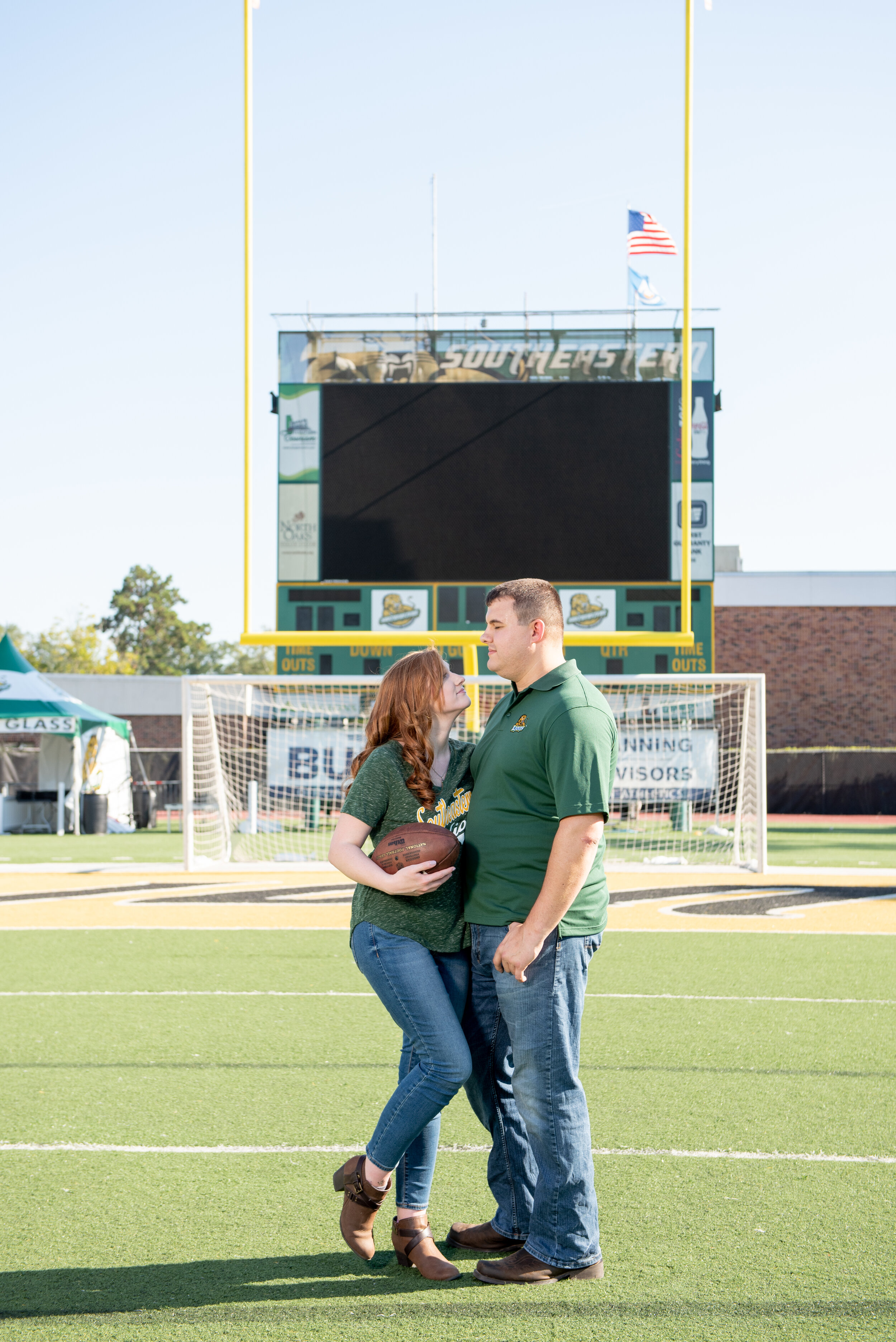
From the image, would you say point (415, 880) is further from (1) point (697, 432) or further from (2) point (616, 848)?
(1) point (697, 432)

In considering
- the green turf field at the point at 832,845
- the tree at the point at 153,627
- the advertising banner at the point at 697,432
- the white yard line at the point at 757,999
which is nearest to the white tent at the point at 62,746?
the advertising banner at the point at 697,432

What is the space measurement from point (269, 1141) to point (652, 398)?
17.1 m

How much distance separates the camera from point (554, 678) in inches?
122

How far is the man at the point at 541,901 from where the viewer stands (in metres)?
2.90

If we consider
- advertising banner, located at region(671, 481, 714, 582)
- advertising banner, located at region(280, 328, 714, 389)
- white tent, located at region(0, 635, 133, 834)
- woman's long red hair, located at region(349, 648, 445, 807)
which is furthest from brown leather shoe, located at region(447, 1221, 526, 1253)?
white tent, located at region(0, 635, 133, 834)

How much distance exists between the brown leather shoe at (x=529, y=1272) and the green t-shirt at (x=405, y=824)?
2.56 feet

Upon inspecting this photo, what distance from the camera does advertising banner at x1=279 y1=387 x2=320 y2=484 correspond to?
65.2 ft

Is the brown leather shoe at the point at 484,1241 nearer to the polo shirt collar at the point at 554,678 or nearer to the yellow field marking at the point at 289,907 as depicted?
the polo shirt collar at the point at 554,678

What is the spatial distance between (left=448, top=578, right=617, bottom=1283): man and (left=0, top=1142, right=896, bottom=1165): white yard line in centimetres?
91

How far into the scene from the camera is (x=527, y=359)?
68.1ft

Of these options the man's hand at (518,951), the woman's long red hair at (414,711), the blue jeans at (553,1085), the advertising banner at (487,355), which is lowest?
the blue jeans at (553,1085)

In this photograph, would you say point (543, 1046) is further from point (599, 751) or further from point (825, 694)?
point (825, 694)

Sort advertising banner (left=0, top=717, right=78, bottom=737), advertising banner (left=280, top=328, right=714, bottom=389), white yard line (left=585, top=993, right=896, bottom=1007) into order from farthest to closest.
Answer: advertising banner (left=0, top=717, right=78, bottom=737), advertising banner (left=280, top=328, right=714, bottom=389), white yard line (left=585, top=993, right=896, bottom=1007)

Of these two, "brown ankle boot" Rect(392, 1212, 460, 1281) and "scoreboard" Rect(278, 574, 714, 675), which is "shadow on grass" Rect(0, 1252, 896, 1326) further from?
"scoreboard" Rect(278, 574, 714, 675)
